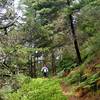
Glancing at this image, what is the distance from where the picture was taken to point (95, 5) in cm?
1714

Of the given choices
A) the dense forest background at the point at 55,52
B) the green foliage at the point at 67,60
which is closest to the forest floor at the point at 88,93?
the dense forest background at the point at 55,52

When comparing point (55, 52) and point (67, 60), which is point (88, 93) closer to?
point (67, 60)

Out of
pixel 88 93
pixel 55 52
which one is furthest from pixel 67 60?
pixel 88 93

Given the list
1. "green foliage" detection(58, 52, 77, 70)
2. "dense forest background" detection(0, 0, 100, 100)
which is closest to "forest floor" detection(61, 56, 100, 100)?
"dense forest background" detection(0, 0, 100, 100)

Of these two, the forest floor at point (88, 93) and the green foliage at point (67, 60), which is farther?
the green foliage at point (67, 60)

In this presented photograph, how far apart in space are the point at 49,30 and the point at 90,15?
841 centimetres

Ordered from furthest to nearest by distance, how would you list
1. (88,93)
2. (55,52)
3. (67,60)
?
(55,52) → (67,60) → (88,93)

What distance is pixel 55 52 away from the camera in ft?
110

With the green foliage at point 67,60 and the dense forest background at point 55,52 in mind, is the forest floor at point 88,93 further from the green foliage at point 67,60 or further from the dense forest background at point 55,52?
the green foliage at point 67,60

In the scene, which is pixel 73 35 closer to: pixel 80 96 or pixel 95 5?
pixel 95 5

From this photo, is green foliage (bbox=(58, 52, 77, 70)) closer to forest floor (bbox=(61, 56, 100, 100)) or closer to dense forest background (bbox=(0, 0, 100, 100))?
dense forest background (bbox=(0, 0, 100, 100))

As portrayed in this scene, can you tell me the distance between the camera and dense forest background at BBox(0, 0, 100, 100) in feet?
27.6

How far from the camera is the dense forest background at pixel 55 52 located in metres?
8.43

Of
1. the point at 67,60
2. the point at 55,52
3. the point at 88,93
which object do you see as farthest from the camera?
the point at 55,52
